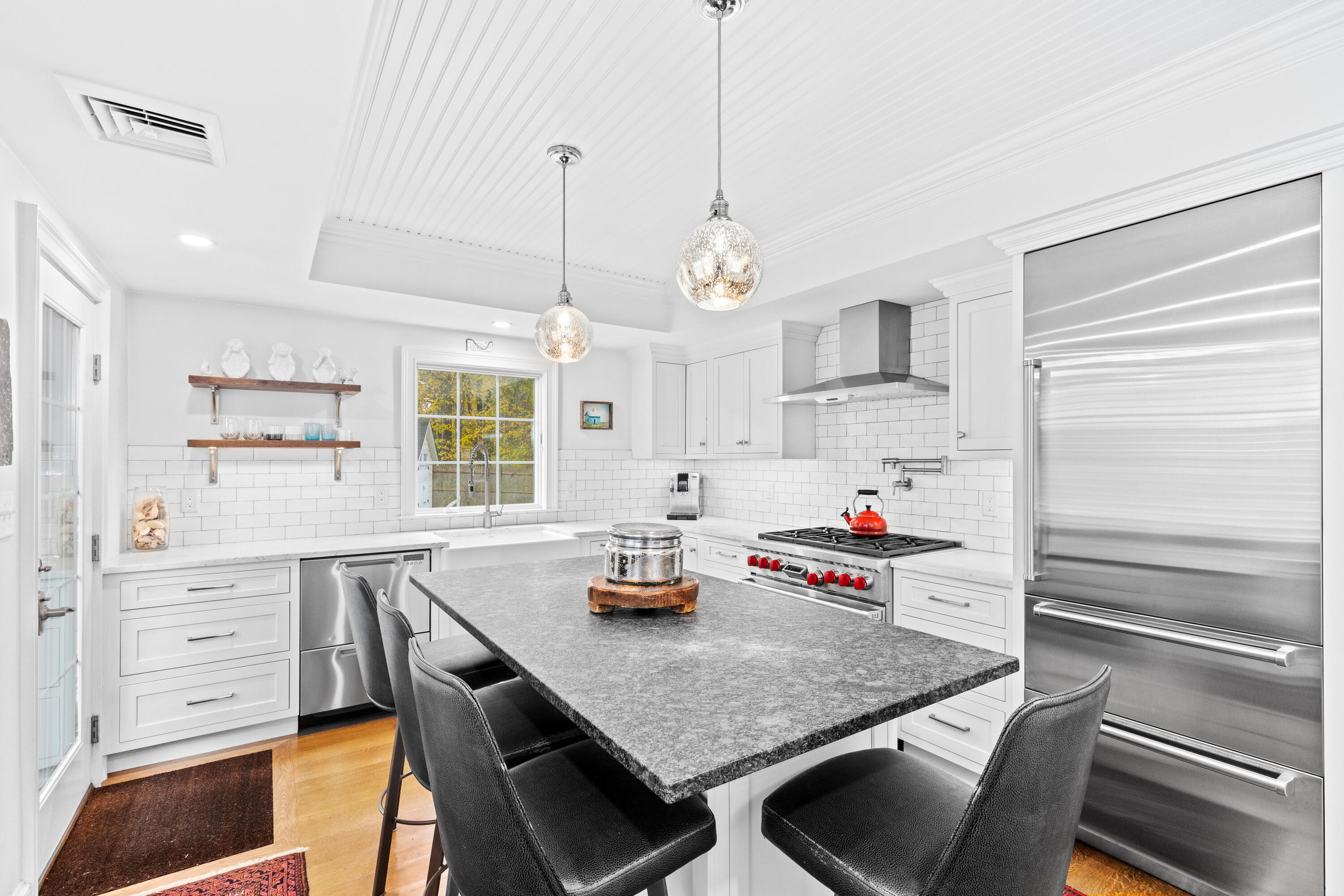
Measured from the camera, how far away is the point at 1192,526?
2021 mm

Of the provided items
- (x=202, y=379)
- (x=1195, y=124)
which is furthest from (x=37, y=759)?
(x=1195, y=124)

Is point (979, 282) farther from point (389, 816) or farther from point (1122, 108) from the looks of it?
point (389, 816)

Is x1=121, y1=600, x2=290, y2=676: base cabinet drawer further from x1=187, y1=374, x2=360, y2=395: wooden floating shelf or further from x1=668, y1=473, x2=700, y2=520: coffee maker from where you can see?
x1=668, y1=473, x2=700, y2=520: coffee maker

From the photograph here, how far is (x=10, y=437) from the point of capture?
1807 millimetres

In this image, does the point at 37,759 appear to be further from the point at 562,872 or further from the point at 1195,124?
the point at 1195,124

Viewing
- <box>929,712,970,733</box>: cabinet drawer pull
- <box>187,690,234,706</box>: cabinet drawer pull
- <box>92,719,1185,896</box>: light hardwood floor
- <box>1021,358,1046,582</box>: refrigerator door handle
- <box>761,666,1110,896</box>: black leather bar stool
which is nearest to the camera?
<box>761,666,1110,896</box>: black leather bar stool

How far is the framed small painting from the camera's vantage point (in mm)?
5027

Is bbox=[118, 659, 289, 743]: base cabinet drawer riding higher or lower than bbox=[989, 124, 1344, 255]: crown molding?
lower

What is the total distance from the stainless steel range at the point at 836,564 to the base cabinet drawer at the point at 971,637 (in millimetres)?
110

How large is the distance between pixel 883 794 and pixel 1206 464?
1.57m

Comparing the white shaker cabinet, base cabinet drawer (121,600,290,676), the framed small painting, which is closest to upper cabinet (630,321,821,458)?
the white shaker cabinet

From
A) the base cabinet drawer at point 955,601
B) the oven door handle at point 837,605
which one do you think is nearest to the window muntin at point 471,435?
the oven door handle at point 837,605

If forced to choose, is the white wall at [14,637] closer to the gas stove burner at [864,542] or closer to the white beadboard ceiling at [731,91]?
the white beadboard ceiling at [731,91]

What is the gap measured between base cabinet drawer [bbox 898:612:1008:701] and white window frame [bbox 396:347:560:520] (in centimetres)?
277
